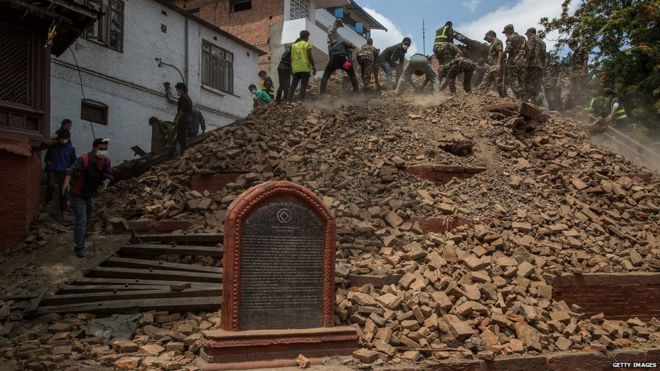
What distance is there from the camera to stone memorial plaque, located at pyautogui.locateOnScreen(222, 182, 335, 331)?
5719 mm

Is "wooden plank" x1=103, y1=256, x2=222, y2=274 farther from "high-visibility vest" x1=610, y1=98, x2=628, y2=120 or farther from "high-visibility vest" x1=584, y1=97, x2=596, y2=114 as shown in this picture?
"high-visibility vest" x1=584, y1=97, x2=596, y2=114

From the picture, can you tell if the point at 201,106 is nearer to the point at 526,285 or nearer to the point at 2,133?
the point at 2,133

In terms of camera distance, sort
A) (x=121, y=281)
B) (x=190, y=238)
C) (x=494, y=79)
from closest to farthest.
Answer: (x=121, y=281) → (x=190, y=238) → (x=494, y=79)

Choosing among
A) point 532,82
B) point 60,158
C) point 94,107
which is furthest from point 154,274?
point 532,82

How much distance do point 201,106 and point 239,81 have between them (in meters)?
2.51

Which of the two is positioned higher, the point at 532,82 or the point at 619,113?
the point at 532,82

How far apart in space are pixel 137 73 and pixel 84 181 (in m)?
9.68

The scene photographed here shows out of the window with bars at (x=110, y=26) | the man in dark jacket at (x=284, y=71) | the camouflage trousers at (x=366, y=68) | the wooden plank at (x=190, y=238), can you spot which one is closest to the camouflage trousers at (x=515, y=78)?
the camouflage trousers at (x=366, y=68)

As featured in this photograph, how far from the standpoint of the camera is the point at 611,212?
32.8ft

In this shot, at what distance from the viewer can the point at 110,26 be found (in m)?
16.2

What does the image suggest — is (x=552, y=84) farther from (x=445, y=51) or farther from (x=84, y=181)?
(x=84, y=181)

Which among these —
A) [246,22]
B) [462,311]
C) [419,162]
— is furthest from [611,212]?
[246,22]

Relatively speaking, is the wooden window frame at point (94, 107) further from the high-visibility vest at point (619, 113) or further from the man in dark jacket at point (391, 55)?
the high-visibility vest at point (619, 113)

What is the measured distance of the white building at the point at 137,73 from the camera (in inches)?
592
